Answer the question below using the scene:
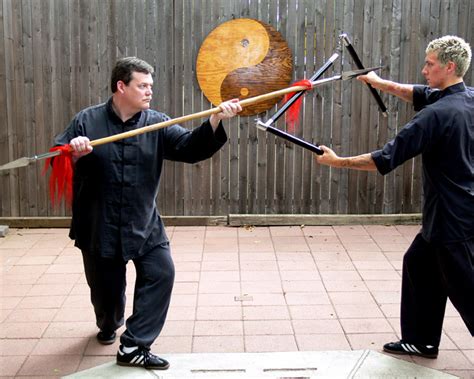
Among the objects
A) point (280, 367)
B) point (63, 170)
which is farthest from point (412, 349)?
point (63, 170)

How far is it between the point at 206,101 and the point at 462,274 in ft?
13.4

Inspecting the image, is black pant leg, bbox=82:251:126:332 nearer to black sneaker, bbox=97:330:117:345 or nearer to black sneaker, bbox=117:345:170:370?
black sneaker, bbox=97:330:117:345

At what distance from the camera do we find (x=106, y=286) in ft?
13.6

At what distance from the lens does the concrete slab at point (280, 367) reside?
3.89 metres

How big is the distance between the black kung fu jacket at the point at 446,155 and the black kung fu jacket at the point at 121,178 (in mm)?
1056

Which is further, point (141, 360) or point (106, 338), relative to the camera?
point (106, 338)

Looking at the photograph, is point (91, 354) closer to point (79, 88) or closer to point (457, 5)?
point (79, 88)

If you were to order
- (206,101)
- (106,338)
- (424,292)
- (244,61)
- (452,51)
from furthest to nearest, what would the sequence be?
1. (206,101)
2. (244,61)
3. (106,338)
4. (424,292)
5. (452,51)

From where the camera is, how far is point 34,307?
505 centimetres

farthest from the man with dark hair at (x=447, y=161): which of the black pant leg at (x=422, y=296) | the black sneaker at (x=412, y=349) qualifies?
the black sneaker at (x=412, y=349)

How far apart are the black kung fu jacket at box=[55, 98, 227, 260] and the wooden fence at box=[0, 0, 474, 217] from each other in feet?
10.7

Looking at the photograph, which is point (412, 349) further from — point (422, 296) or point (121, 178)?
point (121, 178)

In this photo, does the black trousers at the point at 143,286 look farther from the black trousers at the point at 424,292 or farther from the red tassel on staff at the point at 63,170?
the black trousers at the point at 424,292

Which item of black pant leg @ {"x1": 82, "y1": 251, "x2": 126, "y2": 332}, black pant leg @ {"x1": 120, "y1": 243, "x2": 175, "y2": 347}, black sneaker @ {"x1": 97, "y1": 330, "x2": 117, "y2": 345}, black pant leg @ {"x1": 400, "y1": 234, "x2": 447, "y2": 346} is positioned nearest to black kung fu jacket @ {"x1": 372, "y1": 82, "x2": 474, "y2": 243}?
black pant leg @ {"x1": 400, "y1": 234, "x2": 447, "y2": 346}
